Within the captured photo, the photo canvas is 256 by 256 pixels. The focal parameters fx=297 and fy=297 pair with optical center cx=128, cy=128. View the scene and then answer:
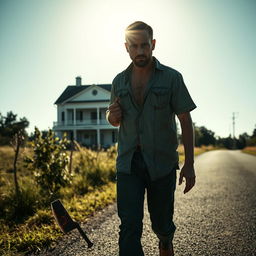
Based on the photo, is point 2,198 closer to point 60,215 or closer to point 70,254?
point 70,254

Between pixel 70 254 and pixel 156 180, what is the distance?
5.19ft

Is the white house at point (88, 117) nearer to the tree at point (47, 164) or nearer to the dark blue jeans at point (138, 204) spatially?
the tree at point (47, 164)

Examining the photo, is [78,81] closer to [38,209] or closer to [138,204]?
[38,209]

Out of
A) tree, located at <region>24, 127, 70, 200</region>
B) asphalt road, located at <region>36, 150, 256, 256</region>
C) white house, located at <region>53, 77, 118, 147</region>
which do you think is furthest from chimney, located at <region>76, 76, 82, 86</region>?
asphalt road, located at <region>36, 150, 256, 256</region>

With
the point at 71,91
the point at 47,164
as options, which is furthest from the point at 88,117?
the point at 47,164

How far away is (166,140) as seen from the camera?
7.79 ft

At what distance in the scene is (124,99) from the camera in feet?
7.97

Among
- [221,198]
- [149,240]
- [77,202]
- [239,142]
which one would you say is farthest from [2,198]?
[239,142]

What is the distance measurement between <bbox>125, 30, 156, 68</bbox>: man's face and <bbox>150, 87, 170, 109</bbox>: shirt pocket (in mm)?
222

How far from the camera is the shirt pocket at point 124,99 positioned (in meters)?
2.40

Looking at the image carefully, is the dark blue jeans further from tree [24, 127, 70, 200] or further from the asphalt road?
tree [24, 127, 70, 200]

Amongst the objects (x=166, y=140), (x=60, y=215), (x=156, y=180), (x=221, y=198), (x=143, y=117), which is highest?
(x=143, y=117)

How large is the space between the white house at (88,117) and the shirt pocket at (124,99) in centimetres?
3776

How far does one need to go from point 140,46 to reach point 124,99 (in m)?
0.44
